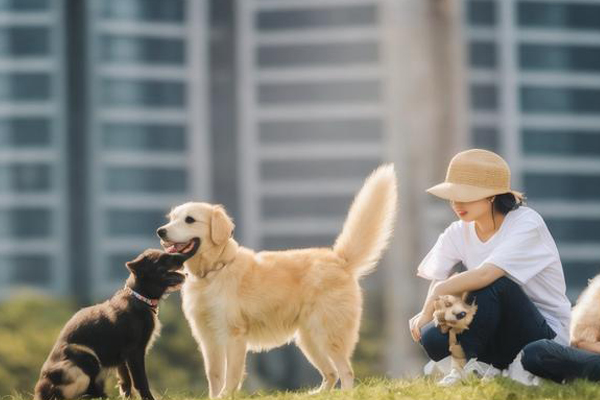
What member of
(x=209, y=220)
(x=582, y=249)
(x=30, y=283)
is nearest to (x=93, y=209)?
(x=30, y=283)

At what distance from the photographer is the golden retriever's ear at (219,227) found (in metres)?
6.79

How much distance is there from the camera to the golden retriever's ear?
22.3 ft

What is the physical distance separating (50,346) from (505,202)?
28.3 m

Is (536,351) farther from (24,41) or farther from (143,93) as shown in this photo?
(143,93)

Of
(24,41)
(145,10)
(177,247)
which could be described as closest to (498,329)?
(177,247)

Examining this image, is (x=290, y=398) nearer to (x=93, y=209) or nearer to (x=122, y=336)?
(x=122, y=336)

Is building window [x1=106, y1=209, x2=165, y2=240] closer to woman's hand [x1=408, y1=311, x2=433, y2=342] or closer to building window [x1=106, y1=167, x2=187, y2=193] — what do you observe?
building window [x1=106, y1=167, x2=187, y2=193]

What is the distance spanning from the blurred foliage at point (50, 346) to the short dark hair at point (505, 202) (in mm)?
24891

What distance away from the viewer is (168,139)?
85.9 m

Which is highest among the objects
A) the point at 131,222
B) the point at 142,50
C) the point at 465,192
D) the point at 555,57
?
the point at 142,50

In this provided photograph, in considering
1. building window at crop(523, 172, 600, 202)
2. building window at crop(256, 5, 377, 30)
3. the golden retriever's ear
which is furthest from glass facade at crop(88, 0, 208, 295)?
the golden retriever's ear

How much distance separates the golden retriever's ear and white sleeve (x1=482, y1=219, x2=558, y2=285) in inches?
70.1

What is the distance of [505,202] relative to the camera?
19.7 ft

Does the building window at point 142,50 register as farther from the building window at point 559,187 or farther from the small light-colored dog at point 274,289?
the small light-colored dog at point 274,289
